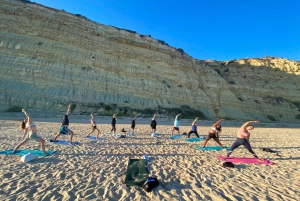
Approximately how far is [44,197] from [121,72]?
3091 cm

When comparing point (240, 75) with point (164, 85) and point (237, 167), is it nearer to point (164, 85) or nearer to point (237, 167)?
point (164, 85)

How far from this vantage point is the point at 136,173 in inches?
189

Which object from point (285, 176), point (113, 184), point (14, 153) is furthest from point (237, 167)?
point (14, 153)

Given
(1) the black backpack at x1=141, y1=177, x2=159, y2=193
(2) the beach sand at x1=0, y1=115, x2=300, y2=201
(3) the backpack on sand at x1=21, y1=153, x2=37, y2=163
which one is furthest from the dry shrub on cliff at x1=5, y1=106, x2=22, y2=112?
(1) the black backpack at x1=141, y1=177, x2=159, y2=193

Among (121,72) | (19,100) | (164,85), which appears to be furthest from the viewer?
(164,85)

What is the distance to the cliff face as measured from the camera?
2548 cm

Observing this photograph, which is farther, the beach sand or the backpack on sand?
the backpack on sand

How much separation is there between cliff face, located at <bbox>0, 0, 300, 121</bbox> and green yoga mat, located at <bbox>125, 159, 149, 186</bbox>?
2184cm

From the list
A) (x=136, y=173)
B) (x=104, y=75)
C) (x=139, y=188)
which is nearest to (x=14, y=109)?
(x=104, y=75)

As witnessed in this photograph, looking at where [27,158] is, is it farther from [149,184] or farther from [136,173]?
[149,184]

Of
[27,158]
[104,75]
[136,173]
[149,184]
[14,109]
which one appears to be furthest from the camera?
[104,75]

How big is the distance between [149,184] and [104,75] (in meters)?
29.2

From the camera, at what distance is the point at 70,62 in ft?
98.0

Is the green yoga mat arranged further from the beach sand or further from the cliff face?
the cliff face
